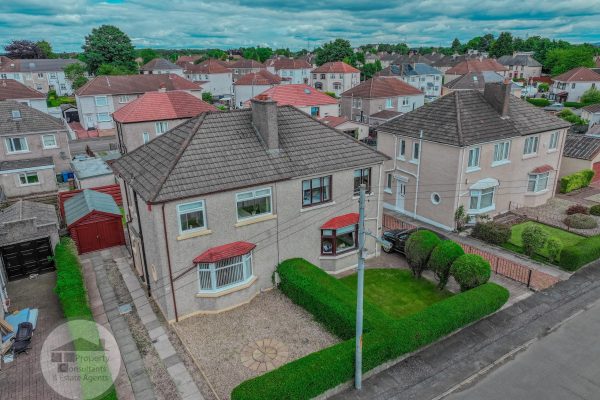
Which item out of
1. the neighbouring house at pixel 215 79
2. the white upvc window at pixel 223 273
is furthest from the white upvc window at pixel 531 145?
the neighbouring house at pixel 215 79

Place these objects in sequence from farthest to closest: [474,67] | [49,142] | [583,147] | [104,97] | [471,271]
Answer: [474,67] < [104,97] < [49,142] < [583,147] < [471,271]

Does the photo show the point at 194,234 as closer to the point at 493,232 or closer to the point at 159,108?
the point at 493,232

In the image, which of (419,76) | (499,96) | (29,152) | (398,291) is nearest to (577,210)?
(499,96)

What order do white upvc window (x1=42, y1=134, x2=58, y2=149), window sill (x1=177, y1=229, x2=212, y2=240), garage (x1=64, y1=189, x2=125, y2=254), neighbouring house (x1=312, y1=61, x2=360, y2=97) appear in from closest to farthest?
window sill (x1=177, y1=229, x2=212, y2=240) < garage (x1=64, y1=189, x2=125, y2=254) < white upvc window (x1=42, y1=134, x2=58, y2=149) < neighbouring house (x1=312, y1=61, x2=360, y2=97)

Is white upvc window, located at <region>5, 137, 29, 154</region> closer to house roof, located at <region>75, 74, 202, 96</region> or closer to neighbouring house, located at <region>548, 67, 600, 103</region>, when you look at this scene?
house roof, located at <region>75, 74, 202, 96</region>

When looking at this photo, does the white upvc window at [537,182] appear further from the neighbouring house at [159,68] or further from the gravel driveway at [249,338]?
the neighbouring house at [159,68]

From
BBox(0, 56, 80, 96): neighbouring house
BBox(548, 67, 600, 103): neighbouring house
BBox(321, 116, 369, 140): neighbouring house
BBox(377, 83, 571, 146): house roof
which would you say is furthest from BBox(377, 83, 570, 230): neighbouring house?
BBox(0, 56, 80, 96): neighbouring house
